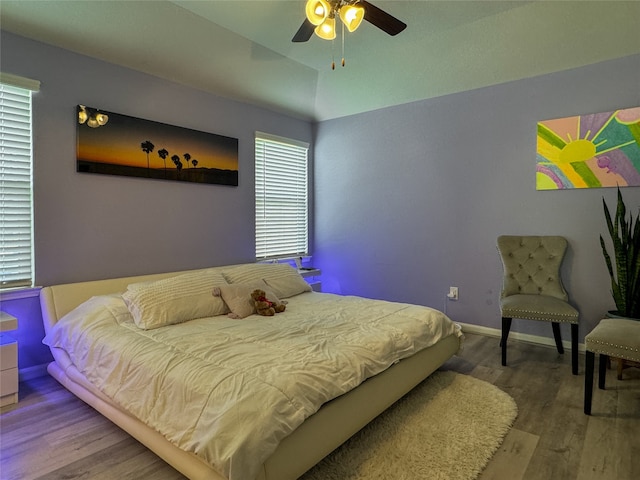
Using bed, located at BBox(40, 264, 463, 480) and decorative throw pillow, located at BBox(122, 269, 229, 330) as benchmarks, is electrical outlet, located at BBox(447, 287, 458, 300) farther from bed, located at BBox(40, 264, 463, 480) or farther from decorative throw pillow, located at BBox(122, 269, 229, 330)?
decorative throw pillow, located at BBox(122, 269, 229, 330)

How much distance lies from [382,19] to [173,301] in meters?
2.24

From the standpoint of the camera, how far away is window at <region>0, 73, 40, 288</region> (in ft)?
8.54

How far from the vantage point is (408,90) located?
4.01 m

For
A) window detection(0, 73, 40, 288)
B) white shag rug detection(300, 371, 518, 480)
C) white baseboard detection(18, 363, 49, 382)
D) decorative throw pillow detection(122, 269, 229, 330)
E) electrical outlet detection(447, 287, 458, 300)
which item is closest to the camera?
white shag rug detection(300, 371, 518, 480)

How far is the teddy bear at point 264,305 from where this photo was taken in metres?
2.75

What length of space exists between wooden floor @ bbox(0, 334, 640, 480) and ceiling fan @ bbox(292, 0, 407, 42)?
2.40 metres

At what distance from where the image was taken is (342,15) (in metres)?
2.09

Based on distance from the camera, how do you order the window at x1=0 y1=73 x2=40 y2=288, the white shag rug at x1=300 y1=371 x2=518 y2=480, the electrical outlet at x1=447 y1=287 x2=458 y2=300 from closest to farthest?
the white shag rug at x1=300 y1=371 x2=518 y2=480
the window at x1=0 y1=73 x2=40 y2=288
the electrical outlet at x1=447 y1=287 x2=458 y2=300

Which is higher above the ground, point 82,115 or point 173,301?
point 82,115

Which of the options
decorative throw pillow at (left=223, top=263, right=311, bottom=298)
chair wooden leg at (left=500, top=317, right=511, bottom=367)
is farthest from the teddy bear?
chair wooden leg at (left=500, top=317, right=511, bottom=367)

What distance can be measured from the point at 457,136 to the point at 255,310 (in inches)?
107

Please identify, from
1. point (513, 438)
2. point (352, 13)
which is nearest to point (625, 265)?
point (513, 438)

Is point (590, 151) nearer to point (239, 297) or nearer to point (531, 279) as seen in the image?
point (531, 279)

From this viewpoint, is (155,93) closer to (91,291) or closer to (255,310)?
(91,291)
